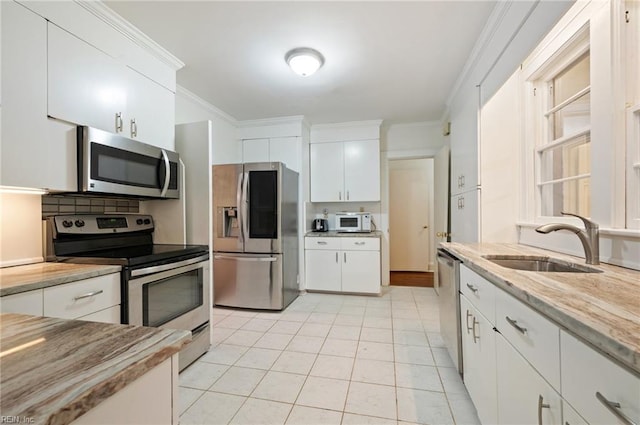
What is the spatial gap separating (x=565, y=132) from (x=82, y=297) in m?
3.03

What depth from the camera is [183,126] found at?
239cm

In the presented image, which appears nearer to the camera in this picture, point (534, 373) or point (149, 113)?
point (534, 373)

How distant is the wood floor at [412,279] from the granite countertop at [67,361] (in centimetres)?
440

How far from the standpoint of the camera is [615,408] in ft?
1.82

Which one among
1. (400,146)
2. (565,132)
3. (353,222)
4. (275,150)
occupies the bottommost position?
(353,222)

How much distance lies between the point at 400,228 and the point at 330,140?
243 cm

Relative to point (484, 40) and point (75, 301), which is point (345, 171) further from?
point (75, 301)

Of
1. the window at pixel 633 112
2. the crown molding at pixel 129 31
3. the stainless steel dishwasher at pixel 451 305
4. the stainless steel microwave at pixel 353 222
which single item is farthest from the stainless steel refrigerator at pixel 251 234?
the window at pixel 633 112

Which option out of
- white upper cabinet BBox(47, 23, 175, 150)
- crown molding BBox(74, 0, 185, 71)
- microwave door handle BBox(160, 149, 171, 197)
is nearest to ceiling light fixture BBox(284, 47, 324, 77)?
crown molding BBox(74, 0, 185, 71)

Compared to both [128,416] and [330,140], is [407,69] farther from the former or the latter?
[128,416]

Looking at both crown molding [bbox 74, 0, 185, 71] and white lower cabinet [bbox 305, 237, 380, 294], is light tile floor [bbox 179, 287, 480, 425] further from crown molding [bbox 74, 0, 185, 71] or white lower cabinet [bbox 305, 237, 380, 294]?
crown molding [bbox 74, 0, 185, 71]

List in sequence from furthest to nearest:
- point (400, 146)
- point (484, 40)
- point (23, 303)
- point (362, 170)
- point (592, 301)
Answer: point (400, 146) < point (362, 170) < point (484, 40) < point (23, 303) < point (592, 301)

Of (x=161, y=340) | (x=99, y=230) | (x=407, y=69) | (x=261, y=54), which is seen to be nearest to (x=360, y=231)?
(x=407, y=69)

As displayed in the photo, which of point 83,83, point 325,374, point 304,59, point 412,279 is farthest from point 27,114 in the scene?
point 412,279
